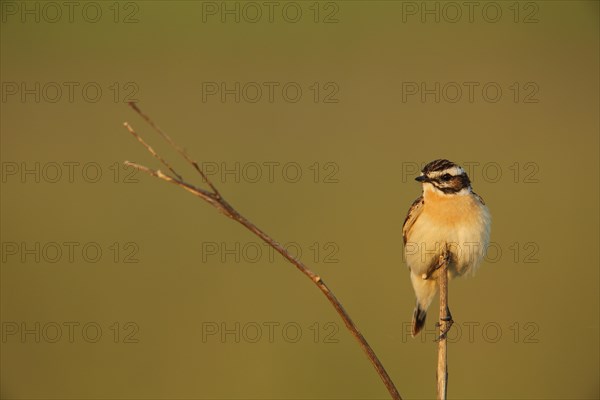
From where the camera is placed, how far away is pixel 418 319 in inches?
249

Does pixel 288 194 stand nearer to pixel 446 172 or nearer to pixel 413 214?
pixel 413 214

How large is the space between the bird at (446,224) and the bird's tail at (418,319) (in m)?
0.55

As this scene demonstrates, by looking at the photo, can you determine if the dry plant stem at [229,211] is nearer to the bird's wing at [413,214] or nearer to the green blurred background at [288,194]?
the bird's wing at [413,214]

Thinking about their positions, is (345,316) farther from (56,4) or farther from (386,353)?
(56,4)

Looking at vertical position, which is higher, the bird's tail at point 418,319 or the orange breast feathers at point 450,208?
the orange breast feathers at point 450,208

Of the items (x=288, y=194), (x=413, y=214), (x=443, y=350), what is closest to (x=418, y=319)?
(x=413, y=214)

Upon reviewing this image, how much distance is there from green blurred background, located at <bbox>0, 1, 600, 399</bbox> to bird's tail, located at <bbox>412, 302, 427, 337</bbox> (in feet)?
3.74

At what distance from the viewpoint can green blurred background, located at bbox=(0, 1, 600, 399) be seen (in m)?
7.77

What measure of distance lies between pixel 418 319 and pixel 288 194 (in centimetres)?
331

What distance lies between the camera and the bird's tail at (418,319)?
6262mm

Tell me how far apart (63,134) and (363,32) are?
17.8 ft

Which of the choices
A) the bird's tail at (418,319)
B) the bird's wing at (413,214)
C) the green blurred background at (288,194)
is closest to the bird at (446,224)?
the bird's wing at (413,214)

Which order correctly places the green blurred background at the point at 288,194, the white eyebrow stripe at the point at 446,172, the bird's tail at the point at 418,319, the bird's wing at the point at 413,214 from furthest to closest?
the green blurred background at the point at 288,194 → the bird's tail at the point at 418,319 → the bird's wing at the point at 413,214 → the white eyebrow stripe at the point at 446,172

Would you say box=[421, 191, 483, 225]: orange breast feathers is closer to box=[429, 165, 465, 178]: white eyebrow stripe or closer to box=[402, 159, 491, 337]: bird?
box=[402, 159, 491, 337]: bird
